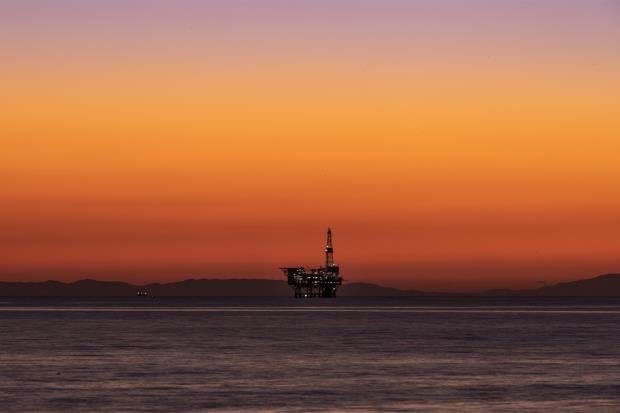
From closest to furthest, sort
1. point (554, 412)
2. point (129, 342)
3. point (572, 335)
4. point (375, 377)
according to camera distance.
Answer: point (554, 412) → point (375, 377) → point (129, 342) → point (572, 335)

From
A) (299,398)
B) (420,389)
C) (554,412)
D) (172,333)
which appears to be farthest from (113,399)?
(172,333)

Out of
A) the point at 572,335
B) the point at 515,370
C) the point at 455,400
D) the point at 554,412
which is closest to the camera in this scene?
the point at 554,412

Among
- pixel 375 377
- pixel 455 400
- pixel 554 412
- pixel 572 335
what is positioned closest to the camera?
pixel 554 412

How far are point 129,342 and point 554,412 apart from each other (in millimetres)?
65196

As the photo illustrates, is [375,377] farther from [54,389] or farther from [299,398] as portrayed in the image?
[54,389]

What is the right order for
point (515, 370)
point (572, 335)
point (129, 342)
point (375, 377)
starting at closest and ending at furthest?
1. point (375, 377)
2. point (515, 370)
3. point (129, 342)
4. point (572, 335)

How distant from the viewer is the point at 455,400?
5872cm

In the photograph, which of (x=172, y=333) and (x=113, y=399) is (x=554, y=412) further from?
(x=172, y=333)

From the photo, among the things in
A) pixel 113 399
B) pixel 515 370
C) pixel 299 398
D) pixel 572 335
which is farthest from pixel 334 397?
pixel 572 335

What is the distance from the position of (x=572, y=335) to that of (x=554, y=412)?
81.2m

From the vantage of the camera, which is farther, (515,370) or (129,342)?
(129,342)

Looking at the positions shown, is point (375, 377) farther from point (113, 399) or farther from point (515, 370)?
point (113, 399)

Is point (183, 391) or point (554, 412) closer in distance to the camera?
point (554, 412)

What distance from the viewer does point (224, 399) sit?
59.4 meters
